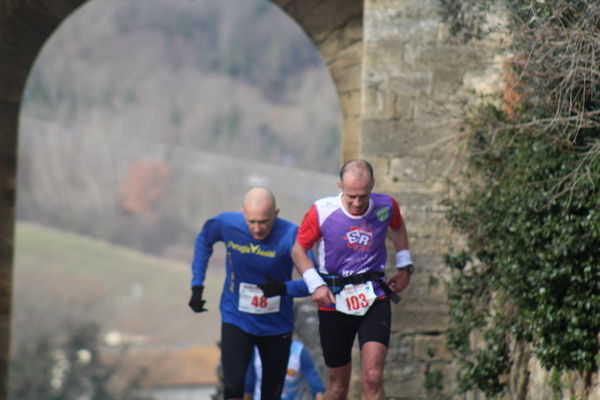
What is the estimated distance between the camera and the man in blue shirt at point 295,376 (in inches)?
257

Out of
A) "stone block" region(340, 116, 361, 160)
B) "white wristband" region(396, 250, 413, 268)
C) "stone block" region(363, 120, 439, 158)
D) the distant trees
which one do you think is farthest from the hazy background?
"white wristband" region(396, 250, 413, 268)

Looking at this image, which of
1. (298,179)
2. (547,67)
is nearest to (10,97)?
(547,67)

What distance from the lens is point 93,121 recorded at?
4844 cm

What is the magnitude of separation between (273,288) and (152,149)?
1694 inches

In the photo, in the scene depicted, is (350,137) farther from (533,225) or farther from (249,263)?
(249,263)

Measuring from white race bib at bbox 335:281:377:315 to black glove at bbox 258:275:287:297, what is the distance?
0.41 meters

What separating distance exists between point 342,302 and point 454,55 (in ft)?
9.99

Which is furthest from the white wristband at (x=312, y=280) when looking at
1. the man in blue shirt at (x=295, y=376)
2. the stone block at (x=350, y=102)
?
the stone block at (x=350, y=102)

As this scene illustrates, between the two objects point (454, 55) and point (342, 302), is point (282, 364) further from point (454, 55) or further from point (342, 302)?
point (454, 55)

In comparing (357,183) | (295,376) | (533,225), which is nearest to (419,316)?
(295,376)

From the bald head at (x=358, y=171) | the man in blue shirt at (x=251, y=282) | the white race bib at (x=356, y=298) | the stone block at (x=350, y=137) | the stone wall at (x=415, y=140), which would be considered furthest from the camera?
the stone block at (x=350, y=137)

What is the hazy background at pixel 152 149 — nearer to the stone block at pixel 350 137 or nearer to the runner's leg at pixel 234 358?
the stone block at pixel 350 137

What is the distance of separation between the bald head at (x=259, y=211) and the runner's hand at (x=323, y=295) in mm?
594

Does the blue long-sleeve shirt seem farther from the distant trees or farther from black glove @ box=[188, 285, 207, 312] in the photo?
the distant trees
